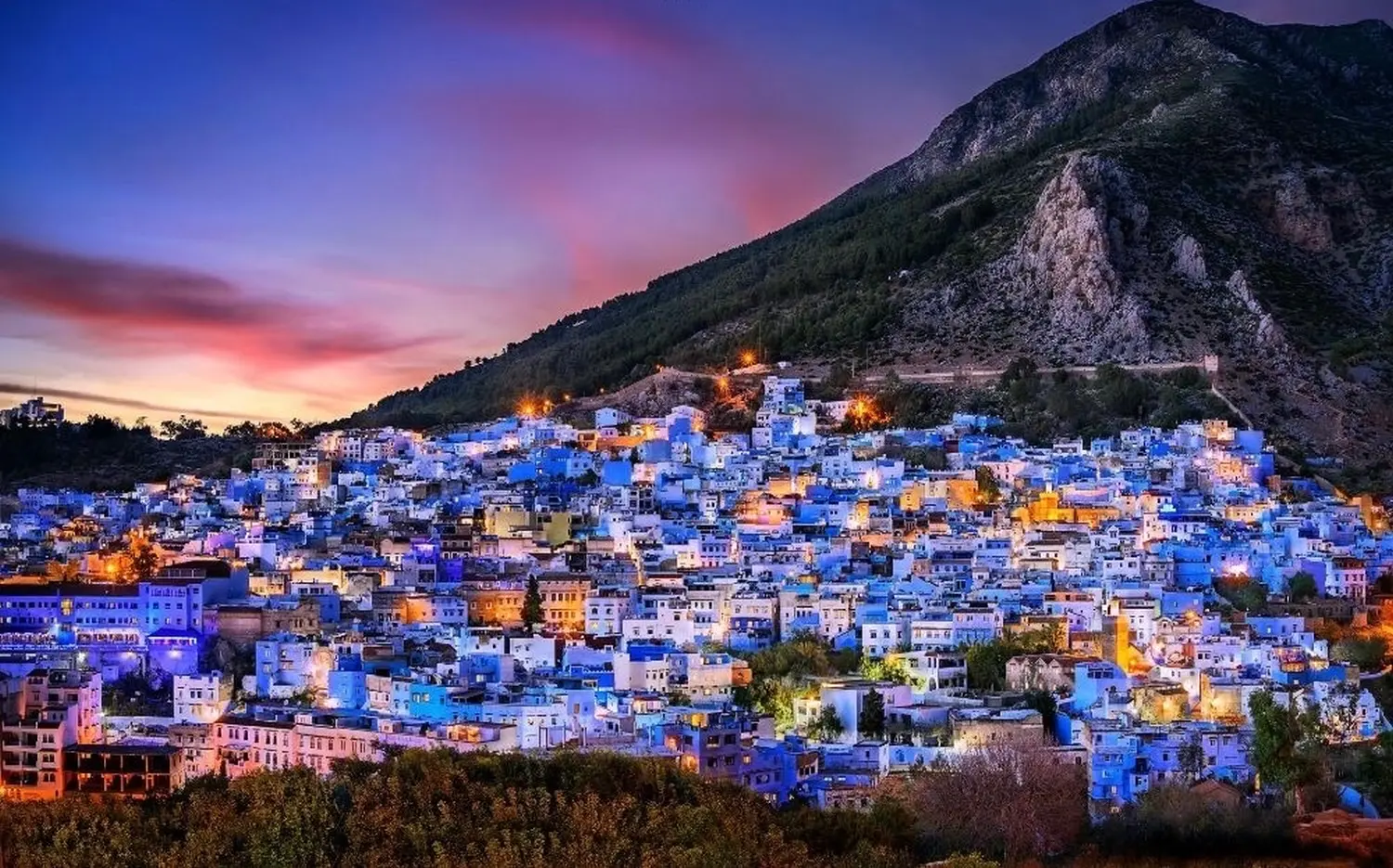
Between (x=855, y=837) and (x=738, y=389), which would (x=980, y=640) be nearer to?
(x=855, y=837)

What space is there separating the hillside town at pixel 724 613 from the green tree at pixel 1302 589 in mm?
42

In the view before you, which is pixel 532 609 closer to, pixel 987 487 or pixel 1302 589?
pixel 1302 589

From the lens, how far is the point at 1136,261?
47.4m

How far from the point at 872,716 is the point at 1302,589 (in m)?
9.16

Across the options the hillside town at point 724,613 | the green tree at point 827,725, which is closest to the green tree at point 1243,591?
the hillside town at point 724,613

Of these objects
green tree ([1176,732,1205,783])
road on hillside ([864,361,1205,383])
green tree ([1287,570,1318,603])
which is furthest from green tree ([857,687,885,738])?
road on hillside ([864,361,1205,383])

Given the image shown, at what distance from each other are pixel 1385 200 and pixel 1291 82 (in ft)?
33.8

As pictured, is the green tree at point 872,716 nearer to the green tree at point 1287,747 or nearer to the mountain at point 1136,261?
the green tree at point 1287,747

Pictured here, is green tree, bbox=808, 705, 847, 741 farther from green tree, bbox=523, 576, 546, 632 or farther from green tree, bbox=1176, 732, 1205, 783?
green tree, bbox=523, 576, 546, 632

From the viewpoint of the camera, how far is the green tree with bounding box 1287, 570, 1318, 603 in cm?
2738

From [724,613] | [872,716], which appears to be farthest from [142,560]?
[872,716]

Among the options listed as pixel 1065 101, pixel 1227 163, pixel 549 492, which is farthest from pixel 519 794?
pixel 1065 101

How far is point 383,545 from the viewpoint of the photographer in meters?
30.9

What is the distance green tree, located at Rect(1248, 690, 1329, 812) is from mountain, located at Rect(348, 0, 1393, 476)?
1987 centimetres
